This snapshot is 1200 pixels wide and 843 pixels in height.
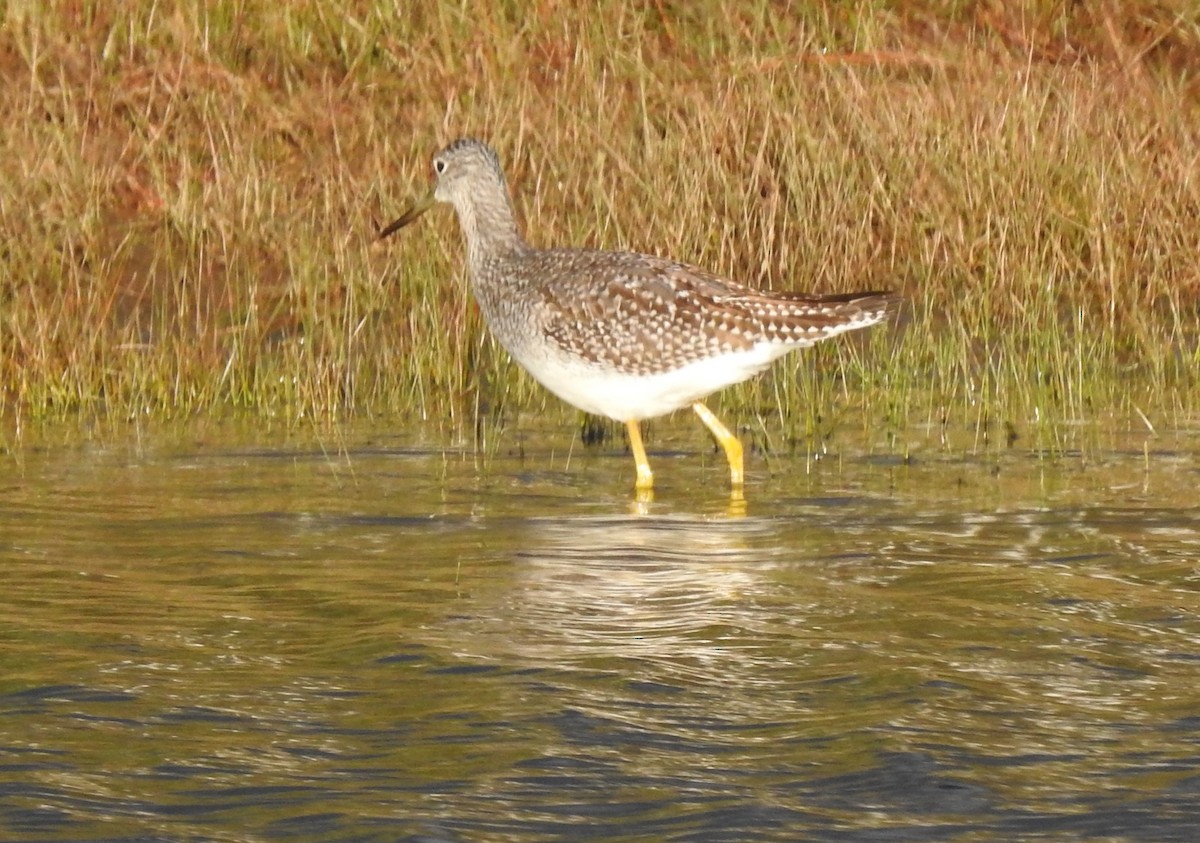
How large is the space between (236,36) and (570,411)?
4.35 meters

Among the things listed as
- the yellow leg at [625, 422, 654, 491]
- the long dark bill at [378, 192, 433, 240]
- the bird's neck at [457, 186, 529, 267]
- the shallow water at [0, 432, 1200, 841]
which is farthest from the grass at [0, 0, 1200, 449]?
the shallow water at [0, 432, 1200, 841]

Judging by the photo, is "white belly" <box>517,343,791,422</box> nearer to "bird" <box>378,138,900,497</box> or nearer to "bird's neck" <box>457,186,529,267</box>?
"bird" <box>378,138,900,497</box>

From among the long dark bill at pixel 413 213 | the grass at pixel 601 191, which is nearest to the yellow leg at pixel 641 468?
the grass at pixel 601 191

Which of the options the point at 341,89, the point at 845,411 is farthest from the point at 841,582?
the point at 341,89

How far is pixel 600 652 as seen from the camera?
513cm

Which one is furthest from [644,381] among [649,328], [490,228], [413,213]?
[413,213]

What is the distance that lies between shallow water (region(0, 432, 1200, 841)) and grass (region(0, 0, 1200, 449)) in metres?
1.26

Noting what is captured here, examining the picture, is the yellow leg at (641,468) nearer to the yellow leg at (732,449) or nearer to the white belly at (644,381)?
the white belly at (644,381)

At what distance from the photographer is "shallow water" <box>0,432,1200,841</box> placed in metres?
4.09

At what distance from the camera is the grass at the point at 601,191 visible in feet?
29.4

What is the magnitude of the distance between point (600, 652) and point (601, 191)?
468 cm

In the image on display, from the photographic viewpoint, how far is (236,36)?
12273mm

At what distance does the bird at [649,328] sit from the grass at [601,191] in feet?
2.66

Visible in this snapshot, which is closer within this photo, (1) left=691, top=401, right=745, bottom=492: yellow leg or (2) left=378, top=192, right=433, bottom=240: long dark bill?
(1) left=691, top=401, right=745, bottom=492: yellow leg
